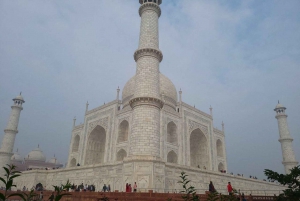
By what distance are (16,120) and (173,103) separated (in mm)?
16925

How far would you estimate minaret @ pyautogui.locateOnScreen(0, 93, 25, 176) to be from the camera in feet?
78.1

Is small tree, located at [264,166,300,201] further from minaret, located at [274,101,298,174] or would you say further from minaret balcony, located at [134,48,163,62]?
minaret, located at [274,101,298,174]

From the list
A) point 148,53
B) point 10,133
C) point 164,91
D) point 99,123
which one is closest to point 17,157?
point 10,133

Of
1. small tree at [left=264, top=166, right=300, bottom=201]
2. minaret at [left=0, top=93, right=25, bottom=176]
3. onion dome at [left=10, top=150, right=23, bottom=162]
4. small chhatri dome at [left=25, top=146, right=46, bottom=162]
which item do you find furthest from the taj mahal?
onion dome at [left=10, top=150, right=23, bottom=162]

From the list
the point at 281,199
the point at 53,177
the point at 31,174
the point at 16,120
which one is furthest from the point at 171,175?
the point at 16,120

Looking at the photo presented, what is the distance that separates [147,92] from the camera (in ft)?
38.2

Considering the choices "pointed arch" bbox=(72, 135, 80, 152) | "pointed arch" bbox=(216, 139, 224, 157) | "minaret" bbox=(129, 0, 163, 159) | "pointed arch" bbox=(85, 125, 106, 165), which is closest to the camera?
"minaret" bbox=(129, 0, 163, 159)

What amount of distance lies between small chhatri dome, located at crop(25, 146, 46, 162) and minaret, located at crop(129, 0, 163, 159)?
3467 cm

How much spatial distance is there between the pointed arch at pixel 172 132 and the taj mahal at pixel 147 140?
9cm

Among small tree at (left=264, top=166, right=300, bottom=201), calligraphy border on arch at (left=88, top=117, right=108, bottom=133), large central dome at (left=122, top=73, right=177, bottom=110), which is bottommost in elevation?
small tree at (left=264, top=166, right=300, bottom=201)

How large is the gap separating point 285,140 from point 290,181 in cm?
2502

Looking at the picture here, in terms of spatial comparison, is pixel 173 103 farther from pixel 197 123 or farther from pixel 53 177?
pixel 53 177

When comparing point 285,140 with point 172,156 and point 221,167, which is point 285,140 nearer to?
point 221,167

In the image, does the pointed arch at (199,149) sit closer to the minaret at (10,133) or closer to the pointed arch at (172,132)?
the pointed arch at (172,132)
